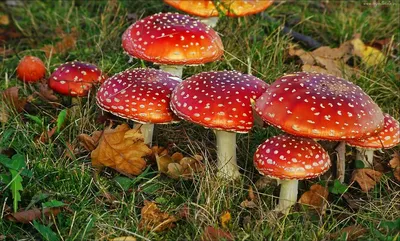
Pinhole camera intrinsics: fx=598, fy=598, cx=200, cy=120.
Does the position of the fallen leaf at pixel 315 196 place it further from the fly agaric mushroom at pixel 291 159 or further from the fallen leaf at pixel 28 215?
the fallen leaf at pixel 28 215

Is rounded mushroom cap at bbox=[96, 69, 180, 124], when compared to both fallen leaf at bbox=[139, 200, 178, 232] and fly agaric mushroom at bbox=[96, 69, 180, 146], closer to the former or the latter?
fly agaric mushroom at bbox=[96, 69, 180, 146]

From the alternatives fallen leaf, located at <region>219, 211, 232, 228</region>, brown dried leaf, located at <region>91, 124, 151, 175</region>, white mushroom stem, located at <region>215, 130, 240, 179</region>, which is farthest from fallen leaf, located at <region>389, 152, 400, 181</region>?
brown dried leaf, located at <region>91, 124, 151, 175</region>

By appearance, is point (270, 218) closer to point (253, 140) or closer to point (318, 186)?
point (318, 186)

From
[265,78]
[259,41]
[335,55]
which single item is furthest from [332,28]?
[265,78]

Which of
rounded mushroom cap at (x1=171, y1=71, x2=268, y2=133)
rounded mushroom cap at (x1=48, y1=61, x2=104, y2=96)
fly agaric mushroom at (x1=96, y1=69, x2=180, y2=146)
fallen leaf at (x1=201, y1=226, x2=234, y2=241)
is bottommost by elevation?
fallen leaf at (x1=201, y1=226, x2=234, y2=241)

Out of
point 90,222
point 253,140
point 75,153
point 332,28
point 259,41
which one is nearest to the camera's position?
point 90,222
